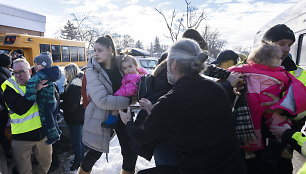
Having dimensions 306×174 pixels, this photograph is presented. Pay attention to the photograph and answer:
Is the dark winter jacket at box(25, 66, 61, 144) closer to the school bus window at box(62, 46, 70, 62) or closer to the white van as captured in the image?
the white van

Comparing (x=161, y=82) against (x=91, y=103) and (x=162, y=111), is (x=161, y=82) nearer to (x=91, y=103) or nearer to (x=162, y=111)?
(x=162, y=111)

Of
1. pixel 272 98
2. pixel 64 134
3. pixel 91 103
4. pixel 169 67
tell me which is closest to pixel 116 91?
pixel 91 103

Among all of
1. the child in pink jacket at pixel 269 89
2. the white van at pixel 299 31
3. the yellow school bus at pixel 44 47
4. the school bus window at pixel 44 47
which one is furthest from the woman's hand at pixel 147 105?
the school bus window at pixel 44 47

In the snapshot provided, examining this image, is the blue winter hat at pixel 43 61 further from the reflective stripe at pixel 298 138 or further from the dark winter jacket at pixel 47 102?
the reflective stripe at pixel 298 138

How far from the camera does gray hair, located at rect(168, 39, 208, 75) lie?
1.62 meters

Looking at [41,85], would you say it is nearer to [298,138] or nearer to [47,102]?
[47,102]

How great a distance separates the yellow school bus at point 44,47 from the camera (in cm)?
1167

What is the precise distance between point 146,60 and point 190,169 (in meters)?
13.0

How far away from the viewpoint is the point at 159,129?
163cm

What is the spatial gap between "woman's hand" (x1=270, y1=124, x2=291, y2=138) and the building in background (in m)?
29.4

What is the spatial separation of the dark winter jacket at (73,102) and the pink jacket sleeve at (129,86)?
1.58 meters

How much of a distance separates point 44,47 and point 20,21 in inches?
711

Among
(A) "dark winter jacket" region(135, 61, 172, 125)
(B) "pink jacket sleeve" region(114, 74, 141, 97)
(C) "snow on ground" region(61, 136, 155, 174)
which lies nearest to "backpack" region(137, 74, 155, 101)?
(A) "dark winter jacket" region(135, 61, 172, 125)

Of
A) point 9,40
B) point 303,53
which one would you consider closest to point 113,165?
point 303,53
